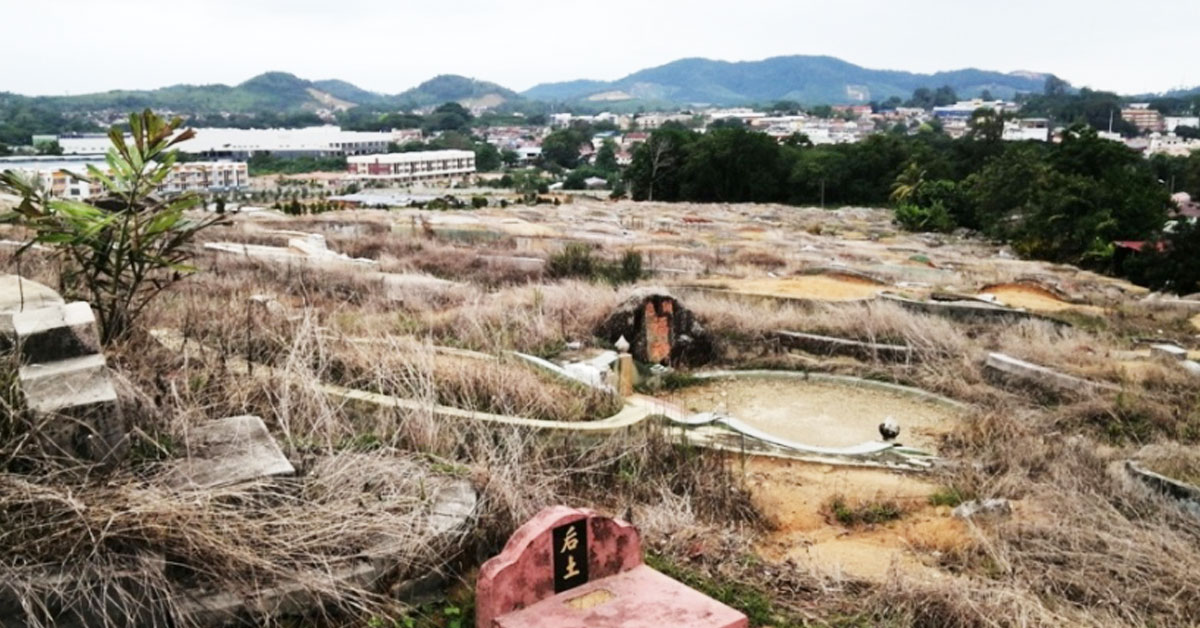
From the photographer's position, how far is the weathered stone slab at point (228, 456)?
4.25 meters

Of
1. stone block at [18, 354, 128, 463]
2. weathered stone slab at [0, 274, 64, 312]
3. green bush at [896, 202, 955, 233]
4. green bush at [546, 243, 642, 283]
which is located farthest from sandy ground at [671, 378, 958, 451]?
green bush at [896, 202, 955, 233]

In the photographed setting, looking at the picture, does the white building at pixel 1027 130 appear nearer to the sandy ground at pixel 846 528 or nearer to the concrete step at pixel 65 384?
the sandy ground at pixel 846 528

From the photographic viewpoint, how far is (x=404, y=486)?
15.4 feet

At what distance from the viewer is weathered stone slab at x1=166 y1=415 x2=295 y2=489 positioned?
167 inches

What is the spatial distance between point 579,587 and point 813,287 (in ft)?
46.5

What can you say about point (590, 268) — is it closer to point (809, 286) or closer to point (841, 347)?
point (809, 286)

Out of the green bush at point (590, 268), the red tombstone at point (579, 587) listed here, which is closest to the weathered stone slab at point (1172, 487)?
the red tombstone at point (579, 587)

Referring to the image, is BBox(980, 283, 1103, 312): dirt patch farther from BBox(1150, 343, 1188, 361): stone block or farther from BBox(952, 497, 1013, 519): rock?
BBox(952, 497, 1013, 519): rock

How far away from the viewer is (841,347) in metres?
11.7

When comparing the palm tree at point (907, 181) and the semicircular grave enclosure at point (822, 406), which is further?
the palm tree at point (907, 181)

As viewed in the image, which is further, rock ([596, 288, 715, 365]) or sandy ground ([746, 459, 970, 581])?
rock ([596, 288, 715, 365])

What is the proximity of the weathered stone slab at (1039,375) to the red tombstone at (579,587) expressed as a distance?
7010 mm

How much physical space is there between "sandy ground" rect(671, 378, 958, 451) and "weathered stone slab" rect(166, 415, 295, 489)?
5135 mm

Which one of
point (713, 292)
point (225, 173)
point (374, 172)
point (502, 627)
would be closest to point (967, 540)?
point (502, 627)
